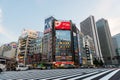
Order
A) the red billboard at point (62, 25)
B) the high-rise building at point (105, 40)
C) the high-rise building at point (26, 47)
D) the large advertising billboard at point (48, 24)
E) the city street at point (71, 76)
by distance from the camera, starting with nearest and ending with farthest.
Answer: the city street at point (71, 76) → the red billboard at point (62, 25) → the large advertising billboard at point (48, 24) → the high-rise building at point (26, 47) → the high-rise building at point (105, 40)

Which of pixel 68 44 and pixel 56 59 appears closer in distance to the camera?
pixel 56 59

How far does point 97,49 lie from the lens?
110 meters

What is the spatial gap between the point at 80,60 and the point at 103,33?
90.0m

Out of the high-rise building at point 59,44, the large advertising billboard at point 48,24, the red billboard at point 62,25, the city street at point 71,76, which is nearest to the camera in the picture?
the city street at point 71,76

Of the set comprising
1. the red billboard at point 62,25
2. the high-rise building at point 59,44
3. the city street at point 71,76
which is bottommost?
the city street at point 71,76

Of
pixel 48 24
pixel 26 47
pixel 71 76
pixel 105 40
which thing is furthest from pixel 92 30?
pixel 71 76

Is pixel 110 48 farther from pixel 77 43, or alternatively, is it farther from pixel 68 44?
pixel 68 44

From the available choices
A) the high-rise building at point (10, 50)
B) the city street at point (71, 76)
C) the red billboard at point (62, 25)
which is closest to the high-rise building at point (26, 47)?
the high-rise building at point (10, 50)

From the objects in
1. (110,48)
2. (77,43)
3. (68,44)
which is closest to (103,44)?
(110,48)

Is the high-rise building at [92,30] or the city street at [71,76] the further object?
the high-rise building at [92,30]

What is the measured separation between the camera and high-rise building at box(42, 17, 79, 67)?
55531 mm

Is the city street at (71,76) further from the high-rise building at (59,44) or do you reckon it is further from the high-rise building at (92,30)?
the high-rise building at (92,30)

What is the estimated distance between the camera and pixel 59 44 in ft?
192

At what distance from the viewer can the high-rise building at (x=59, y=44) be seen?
55.5 m
